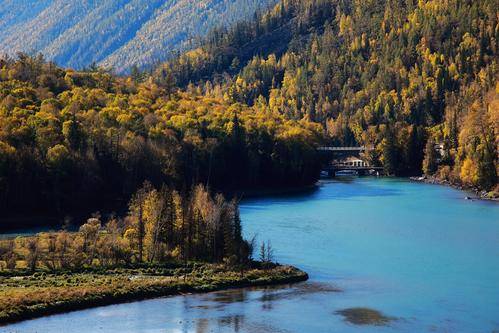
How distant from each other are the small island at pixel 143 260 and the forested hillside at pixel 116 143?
3140 centimetres

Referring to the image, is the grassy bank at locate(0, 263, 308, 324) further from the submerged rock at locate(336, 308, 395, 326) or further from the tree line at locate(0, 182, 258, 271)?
the submerged rock at locate(336, 308, 395, 326)

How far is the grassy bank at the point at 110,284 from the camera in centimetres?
6650

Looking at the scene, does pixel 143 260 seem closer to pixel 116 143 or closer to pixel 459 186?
pixel 116 143

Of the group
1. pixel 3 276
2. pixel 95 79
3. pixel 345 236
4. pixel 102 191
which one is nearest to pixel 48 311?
pixel 3 276

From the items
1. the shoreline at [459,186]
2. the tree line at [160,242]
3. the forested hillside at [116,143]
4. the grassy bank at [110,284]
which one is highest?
Result: the forested hillside at [116,143]

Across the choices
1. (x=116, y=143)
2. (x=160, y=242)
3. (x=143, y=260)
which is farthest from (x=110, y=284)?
(x=116, y=143)

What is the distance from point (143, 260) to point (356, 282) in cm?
1779

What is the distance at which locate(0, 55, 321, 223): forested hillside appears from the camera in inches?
4783

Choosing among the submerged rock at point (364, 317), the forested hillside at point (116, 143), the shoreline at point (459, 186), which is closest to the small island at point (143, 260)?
the submerged rock at point (364, 317)

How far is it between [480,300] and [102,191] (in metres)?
67.9

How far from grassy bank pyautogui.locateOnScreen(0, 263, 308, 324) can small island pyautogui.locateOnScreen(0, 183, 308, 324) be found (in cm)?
7

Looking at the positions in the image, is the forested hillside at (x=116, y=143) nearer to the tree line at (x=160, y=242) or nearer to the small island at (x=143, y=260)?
the small island at (x=143, y=260)

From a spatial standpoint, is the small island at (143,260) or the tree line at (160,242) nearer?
the small island at (143,260)

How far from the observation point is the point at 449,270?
82.5 m
